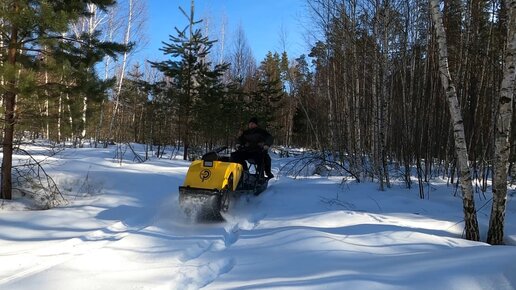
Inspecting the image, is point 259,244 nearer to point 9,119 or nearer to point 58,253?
point 58,253

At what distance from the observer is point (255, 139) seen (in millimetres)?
8766

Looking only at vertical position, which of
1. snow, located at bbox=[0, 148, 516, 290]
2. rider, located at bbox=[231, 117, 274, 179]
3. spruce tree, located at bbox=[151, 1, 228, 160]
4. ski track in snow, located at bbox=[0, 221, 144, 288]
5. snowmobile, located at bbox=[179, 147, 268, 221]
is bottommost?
ski track in snow, located at bbox=[0, 221, 144, 288]

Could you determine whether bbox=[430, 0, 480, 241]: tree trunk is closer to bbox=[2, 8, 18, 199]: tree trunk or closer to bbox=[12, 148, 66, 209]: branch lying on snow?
bbox=[2, 8, 18, 199]: tree trunk

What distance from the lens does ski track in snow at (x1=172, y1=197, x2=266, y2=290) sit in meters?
3.67

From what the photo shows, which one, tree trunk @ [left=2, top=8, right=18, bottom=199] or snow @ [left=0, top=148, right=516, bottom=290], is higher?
tree trunk @ [left=2, top=8, right=18, bottom=199]

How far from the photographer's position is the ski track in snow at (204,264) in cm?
367

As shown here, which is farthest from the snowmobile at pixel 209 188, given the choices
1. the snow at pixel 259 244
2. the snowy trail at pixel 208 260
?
the snowy trail at pixel 208 260

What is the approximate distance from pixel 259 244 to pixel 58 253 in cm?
228

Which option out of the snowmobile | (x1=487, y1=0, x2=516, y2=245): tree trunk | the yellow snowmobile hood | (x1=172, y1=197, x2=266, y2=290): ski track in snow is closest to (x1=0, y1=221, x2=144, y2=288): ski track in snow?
the snowmobile

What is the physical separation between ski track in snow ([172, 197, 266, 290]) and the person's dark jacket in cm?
296

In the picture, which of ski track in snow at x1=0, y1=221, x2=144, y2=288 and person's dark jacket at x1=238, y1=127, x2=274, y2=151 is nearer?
ski track in snow at x1=0, y1=221, x2=144, y2=288

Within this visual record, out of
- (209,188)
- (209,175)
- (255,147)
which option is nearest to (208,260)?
(209,188)

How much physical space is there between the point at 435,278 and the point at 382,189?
611 centimetres

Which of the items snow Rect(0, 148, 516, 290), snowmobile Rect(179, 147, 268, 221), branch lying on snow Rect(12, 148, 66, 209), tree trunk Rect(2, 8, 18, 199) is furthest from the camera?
branch lying on snow Rect(12, 148, 66, 209)
